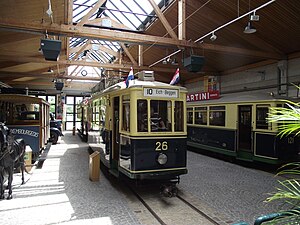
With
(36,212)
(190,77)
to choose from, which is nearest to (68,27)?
(36,212)

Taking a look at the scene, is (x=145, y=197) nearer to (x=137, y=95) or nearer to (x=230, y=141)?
(x=137, y=95)

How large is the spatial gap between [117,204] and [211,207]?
1.62 m

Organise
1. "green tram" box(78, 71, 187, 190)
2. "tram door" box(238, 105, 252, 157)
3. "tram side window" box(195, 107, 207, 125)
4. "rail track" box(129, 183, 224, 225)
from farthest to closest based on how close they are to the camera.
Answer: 1. "tram side window" box(195, 107, 207, 125)
2. "tram door" box(238, 105, 252, 157)
3. "green tram" box(78, 71, 187, 190)
4. "rail track" box(129, 183, 224, 225)

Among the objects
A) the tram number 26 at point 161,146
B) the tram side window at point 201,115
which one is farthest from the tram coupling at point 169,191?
the tram side window at point 201,115

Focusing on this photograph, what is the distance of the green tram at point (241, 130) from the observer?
7.14m

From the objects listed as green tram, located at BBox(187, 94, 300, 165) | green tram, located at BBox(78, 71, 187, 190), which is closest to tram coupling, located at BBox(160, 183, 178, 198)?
green tram, located at BBox(78, 71, 187, 190)

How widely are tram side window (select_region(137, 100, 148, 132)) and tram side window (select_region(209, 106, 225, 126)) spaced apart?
4806 mm

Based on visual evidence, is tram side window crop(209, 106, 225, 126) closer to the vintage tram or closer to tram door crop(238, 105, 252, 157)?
tram door crop(238, 105, 252, 157)

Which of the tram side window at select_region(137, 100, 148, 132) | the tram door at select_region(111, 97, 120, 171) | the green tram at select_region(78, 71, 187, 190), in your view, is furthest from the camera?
the tram door at select_region(111, 97, 120, 171)

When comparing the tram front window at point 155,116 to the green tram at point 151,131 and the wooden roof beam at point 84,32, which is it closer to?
the green tram at point 151,131

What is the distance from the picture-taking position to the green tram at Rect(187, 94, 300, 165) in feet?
23.4

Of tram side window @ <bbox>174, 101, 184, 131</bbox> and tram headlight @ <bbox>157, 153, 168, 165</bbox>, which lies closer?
tram headlight @ <bbox>157, 153, 168, 165</bbox>

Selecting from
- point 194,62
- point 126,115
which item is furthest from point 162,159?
point 194,62

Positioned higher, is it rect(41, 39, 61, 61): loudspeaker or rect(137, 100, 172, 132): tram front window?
rect(41, 39, 61, 61): loudspeaker
